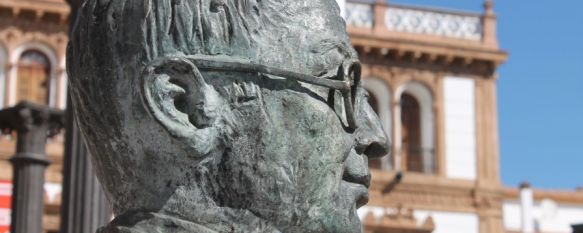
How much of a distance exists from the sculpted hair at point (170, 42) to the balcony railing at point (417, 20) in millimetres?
24509

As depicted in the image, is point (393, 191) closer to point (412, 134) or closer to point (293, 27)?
point (412, 134)

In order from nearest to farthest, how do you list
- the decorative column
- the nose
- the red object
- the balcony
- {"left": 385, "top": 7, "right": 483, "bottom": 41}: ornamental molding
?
the nose, the red object, the decorative column, the balcony, {"left": 385, "top": 7, "right": 483, "bottom": 41}: ornamental molding

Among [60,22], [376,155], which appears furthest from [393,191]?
[376,155]

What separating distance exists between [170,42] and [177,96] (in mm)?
61

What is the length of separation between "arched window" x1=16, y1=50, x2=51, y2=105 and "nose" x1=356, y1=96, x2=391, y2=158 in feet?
71.9

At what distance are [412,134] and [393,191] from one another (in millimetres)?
1309

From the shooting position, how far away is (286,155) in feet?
5.06

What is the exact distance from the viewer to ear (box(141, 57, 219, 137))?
154 cm

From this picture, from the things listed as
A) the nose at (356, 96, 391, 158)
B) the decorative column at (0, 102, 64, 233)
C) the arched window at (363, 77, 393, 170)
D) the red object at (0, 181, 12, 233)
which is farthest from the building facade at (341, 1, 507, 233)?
the nose at (356, 96, 391, 158)

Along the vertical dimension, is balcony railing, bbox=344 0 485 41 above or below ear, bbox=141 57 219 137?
above

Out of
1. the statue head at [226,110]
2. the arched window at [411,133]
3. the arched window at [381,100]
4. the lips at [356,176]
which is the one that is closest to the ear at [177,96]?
the statue head at [226,110]

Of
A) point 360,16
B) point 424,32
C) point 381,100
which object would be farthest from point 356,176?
point 424,32

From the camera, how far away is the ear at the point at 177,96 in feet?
5.04

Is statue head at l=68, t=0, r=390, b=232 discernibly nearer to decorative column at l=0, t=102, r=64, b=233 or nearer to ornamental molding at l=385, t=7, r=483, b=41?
decorative column at l=0, t=102, r=64, b=233
